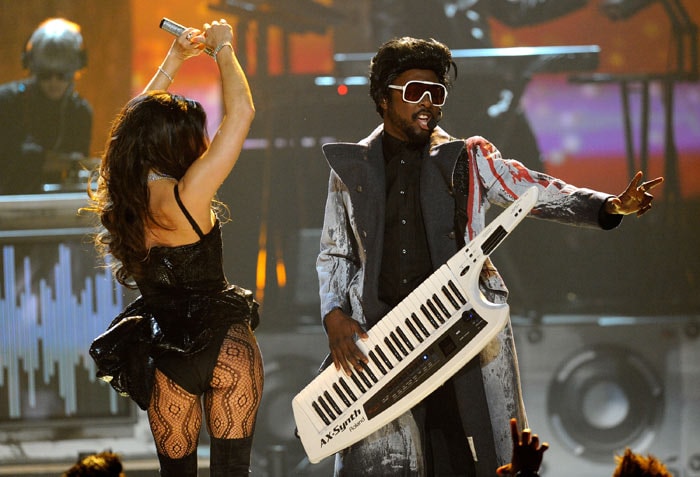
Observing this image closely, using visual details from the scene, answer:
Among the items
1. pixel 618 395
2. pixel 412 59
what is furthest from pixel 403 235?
pixel 618 395

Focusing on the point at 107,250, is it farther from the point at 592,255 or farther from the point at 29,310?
the point at 592,255

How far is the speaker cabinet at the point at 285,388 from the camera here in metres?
5.06

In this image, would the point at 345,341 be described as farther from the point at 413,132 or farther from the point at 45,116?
the point at 45,116

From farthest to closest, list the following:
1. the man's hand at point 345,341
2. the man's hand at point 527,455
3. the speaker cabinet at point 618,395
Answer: the speaker cabinet at point 618,395 → the man's hand at point 345,341 → the man's hand at point 527,455

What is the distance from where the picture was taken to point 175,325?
312cm

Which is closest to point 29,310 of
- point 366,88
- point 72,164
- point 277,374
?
point 72,164

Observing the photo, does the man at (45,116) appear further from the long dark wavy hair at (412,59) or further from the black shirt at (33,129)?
the long dark wavy hair at (412,59)

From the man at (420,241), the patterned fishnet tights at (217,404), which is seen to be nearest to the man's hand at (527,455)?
the man at (420,241)

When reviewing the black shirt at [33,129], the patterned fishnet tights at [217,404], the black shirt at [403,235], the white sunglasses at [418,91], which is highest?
the white sunglasses at [418,91]

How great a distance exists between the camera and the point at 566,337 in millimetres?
5047

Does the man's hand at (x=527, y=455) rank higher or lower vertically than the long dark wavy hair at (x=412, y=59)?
lower

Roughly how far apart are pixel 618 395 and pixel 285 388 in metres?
1.78

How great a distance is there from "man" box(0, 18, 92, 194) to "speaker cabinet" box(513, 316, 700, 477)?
2730mm

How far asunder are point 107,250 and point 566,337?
272 centimetres
